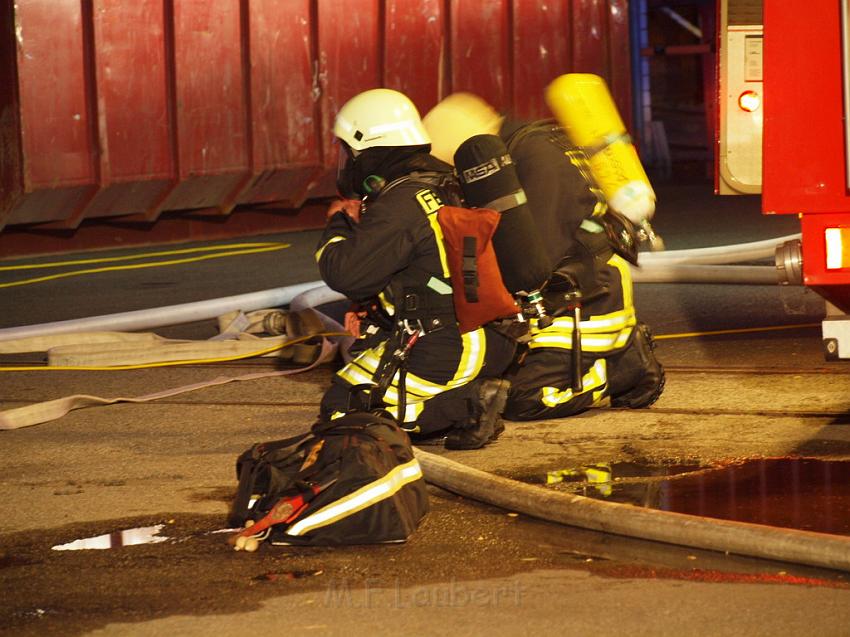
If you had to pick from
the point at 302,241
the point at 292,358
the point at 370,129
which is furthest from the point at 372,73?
A: the point at 370,129

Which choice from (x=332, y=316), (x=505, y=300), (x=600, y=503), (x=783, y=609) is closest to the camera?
(x=783, y=609)

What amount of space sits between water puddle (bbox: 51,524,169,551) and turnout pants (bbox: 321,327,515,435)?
42.3 inches

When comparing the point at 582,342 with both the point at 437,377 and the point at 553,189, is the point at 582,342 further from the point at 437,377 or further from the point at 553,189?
the point at 437,377

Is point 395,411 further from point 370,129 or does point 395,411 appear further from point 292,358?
point 292,358

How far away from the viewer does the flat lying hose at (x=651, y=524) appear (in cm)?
407

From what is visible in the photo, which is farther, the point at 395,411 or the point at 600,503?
the point at 395,411

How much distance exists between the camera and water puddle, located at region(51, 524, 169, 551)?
4.57 m

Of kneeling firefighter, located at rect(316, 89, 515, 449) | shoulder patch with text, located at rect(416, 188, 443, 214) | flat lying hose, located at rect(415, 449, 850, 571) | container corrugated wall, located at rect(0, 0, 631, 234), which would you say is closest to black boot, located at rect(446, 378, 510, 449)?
kneeling firefighter, located at rect(316, 89, 515, 449)

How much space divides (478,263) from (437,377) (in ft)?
1.67

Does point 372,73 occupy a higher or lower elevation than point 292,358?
higher

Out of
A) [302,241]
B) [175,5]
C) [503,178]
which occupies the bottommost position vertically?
[302,241]

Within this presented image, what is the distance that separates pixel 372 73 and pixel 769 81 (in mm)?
10710

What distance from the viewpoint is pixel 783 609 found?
3803mm

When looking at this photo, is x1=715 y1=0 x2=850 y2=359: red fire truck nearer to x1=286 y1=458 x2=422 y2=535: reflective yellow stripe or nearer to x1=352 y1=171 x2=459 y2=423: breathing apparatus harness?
x1=352 y1=171 x2=459 y2=423: breathing apparatus harness
